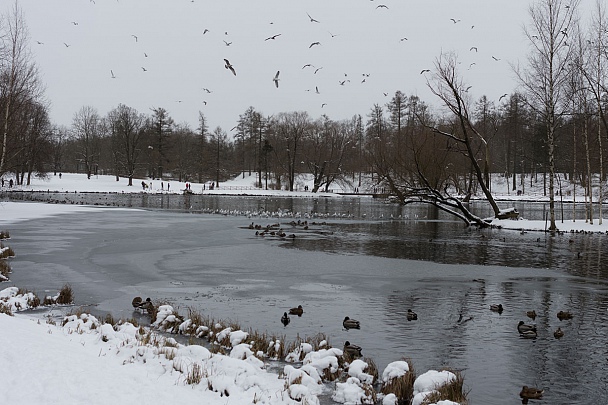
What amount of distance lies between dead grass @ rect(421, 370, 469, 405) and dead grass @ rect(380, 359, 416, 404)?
49cm

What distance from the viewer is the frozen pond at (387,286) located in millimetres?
10492

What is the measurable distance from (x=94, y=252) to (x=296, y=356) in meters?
16.4

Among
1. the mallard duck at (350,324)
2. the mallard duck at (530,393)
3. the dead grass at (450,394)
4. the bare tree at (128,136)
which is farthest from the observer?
the bare tree at (128,136)

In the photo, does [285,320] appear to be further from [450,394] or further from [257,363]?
[450,394]

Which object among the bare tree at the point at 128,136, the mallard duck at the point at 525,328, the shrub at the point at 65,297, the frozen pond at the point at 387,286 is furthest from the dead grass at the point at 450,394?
the bare tree at the point at 128,136

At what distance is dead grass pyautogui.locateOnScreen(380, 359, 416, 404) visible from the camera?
8.51m

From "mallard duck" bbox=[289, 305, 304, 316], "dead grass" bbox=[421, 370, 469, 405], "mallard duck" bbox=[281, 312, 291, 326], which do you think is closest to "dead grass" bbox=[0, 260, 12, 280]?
"mallard duck" bbox=[289, 305, 304, 316]

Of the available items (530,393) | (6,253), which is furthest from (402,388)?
(6,253)

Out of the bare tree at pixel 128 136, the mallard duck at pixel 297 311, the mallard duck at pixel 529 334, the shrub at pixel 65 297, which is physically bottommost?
the mallard duck at pixel 529 334

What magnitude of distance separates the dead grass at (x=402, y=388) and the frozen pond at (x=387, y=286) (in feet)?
3.66

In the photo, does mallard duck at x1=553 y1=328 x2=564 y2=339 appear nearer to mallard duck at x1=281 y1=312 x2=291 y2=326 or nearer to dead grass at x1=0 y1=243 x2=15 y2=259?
mallard duck at x1=281 y1=312 x2=291 y2=326

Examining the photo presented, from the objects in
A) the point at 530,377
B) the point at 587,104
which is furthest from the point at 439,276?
the point at 587,104

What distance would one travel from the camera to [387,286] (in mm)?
17797

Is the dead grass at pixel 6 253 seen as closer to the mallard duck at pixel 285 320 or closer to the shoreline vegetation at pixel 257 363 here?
the shoreline vegetation at pixel 257 363
